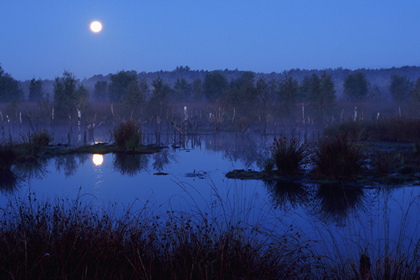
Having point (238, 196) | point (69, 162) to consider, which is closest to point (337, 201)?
point (238, 196)

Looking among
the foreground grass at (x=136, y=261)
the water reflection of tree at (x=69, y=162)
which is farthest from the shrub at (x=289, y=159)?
the foreground grass at (x=136, y=261)

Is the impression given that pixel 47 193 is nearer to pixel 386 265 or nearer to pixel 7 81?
pixel 386 265

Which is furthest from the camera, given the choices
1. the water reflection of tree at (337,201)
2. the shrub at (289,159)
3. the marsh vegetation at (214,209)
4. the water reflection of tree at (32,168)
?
the water reflection of tree at (32,168)

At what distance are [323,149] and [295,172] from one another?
3.93 feet

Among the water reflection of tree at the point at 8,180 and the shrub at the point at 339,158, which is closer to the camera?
the water reflection of tree at the point at 8,180

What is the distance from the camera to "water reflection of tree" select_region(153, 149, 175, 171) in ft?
49.1

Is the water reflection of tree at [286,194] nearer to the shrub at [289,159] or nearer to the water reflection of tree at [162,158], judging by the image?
the shrub at [289,159]

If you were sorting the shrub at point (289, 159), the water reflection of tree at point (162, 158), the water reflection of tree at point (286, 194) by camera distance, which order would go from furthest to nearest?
the water reflection of tree at point (162, 158), the shrub at point (289, 159), the water reflection of tree at point (286, 194)

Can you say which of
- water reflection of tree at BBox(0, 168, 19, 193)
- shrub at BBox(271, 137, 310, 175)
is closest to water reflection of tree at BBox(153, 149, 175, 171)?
shrub at BBox(271, 137, 310, 175)

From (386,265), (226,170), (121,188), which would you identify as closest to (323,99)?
(226,170)

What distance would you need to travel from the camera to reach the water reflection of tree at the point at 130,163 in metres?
13.9

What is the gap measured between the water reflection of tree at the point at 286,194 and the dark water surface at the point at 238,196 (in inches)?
0.8

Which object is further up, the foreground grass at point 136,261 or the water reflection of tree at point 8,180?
the foreground grass at point 136,261

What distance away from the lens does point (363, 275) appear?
381cm
